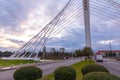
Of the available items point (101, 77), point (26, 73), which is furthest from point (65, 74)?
point (101, 77)

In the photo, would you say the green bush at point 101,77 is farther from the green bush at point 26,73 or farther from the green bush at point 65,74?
the green bush at point 26,73

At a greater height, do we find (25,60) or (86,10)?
(86,10)

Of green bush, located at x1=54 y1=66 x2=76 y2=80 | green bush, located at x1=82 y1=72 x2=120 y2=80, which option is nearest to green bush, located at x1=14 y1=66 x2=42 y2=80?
Result: green bush, located at x1=54 y1=66 x2=76 y2=80

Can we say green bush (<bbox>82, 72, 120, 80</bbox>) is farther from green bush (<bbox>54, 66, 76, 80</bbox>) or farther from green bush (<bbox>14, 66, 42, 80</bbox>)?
green bush (<bbox>14, 66, 42, 80</bbox>)

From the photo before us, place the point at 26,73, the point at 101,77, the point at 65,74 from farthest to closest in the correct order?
the point at 65,74
the point at 26,73
the point at 101,77

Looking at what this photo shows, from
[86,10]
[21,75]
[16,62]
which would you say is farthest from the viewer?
[16,62]

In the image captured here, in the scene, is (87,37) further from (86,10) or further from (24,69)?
(24,69)

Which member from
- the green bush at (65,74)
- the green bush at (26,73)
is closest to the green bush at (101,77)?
the green bush at (65,74)

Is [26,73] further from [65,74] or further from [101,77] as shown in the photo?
[101,77]

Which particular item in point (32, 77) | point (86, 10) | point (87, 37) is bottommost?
point (32, 77)

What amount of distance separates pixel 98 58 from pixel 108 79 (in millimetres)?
75884

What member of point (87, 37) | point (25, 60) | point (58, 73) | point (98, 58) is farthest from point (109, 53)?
point (58, 73)

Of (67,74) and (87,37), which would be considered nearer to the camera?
(67,74)

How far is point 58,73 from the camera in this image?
16.2m
